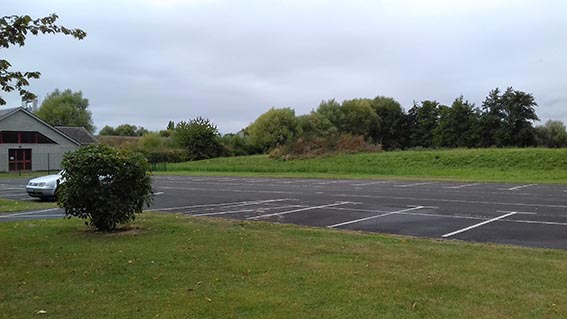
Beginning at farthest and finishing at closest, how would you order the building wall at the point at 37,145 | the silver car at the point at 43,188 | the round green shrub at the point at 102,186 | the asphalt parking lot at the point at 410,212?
the building wall at the point at 37,145, the silver car at the point at 43,188, the asphalt parking lot at the point at 410,212, the round green shrub at the point at 102,186

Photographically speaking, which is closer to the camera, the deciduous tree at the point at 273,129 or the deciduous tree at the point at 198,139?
the deciduous tree at the point at 198,139

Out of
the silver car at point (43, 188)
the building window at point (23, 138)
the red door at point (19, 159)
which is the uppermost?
the building window at point (23, 138)

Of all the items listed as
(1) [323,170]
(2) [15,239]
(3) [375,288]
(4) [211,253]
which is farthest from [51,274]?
(1) [323,170]

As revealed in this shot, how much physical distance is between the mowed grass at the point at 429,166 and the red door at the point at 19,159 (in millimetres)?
16972

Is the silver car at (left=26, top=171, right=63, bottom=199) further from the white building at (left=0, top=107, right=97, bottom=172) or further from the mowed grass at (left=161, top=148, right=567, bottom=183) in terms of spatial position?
the white building at (left=0, top=107, right=97, bottom=172)

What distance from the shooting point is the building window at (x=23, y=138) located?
5449 cm

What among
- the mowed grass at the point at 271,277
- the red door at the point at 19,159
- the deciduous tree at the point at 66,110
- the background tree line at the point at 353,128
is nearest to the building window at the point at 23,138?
the red door at the point at 19,159

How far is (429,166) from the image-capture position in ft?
144

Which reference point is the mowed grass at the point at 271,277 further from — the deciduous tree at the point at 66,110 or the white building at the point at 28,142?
the deciduous tree at the point at 66,110

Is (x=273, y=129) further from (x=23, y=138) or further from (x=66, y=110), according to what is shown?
(x=23, y=138)

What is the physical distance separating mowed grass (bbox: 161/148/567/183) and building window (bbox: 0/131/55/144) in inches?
650

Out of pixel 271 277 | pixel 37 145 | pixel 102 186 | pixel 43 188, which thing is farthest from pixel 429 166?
pixel 37 145

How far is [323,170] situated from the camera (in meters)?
45.0

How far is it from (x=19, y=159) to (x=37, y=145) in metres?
2.63
